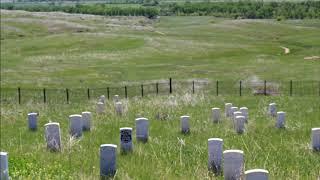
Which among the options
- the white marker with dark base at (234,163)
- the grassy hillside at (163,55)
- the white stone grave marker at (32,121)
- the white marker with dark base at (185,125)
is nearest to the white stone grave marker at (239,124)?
the white marker with dark base at (185,125)

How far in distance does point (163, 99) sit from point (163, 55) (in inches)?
1849

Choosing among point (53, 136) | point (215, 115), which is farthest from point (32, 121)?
point (53, 136)

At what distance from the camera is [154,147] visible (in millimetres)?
14547

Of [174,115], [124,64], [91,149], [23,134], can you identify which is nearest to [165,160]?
[91,149]

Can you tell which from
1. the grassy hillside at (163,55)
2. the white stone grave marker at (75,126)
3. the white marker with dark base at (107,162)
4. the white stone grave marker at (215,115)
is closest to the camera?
the white marker with dark base at (107,162)

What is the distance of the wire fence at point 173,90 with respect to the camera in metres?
42.9

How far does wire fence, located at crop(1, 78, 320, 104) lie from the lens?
42938 millimetres

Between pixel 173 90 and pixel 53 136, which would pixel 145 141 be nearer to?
pixel 53 136

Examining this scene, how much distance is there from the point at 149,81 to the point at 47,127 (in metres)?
39.4

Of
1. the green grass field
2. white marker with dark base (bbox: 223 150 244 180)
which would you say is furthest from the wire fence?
white marker with dark base (bbox: 223 150 244 180)

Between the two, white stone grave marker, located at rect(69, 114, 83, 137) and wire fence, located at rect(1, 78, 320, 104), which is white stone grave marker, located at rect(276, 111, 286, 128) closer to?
white stone grave marker, located at rect(69, 114, 83, 137)

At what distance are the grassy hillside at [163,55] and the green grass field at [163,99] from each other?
0.13 metres

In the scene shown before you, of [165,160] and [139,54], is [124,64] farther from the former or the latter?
[165,160]

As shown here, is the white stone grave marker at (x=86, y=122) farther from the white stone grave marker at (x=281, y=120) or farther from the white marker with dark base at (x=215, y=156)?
the white marker with dark base at (x=215, y=156)
